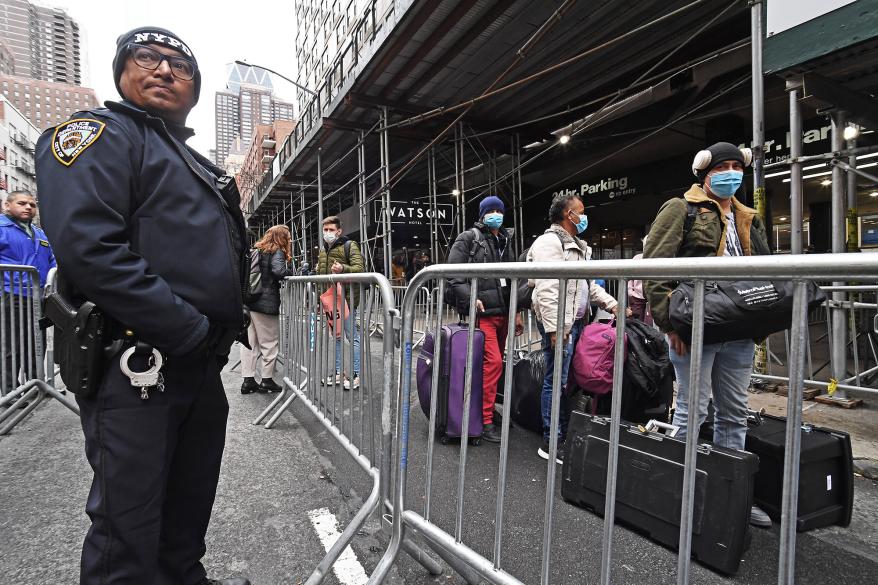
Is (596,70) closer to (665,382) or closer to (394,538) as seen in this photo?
(665,382)

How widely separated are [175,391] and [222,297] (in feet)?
1.28

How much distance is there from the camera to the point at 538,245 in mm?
3922

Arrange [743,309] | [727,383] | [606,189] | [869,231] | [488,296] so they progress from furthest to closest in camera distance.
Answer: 1. [606,189]
2. [869,231]
3. [488,296]
4. [727,383]
5. [743,309]

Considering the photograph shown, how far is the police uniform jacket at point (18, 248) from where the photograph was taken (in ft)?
15.4

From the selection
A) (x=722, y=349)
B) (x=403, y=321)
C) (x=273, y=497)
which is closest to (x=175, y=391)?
(x=403, y=321)

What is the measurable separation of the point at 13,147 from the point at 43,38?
394 ft

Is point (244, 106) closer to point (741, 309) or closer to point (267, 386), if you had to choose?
point (267, 386)

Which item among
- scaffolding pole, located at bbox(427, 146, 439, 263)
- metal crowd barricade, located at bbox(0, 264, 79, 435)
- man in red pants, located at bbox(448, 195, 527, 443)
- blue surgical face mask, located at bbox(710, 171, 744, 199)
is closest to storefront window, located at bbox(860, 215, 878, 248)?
scaffolding pole, located at bbox(427, 146, 439, 263)

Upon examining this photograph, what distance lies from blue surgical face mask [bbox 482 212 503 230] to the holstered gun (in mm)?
3329

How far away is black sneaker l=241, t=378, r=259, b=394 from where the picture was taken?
556 cm

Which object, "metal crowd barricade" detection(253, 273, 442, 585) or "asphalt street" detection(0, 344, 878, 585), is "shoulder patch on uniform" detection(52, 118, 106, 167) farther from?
"asphalt street" detection(0, 344, 878, 585)

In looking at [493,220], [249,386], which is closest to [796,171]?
[493,220]

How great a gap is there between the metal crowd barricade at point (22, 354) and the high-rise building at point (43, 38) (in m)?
193

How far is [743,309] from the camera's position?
2250mm
